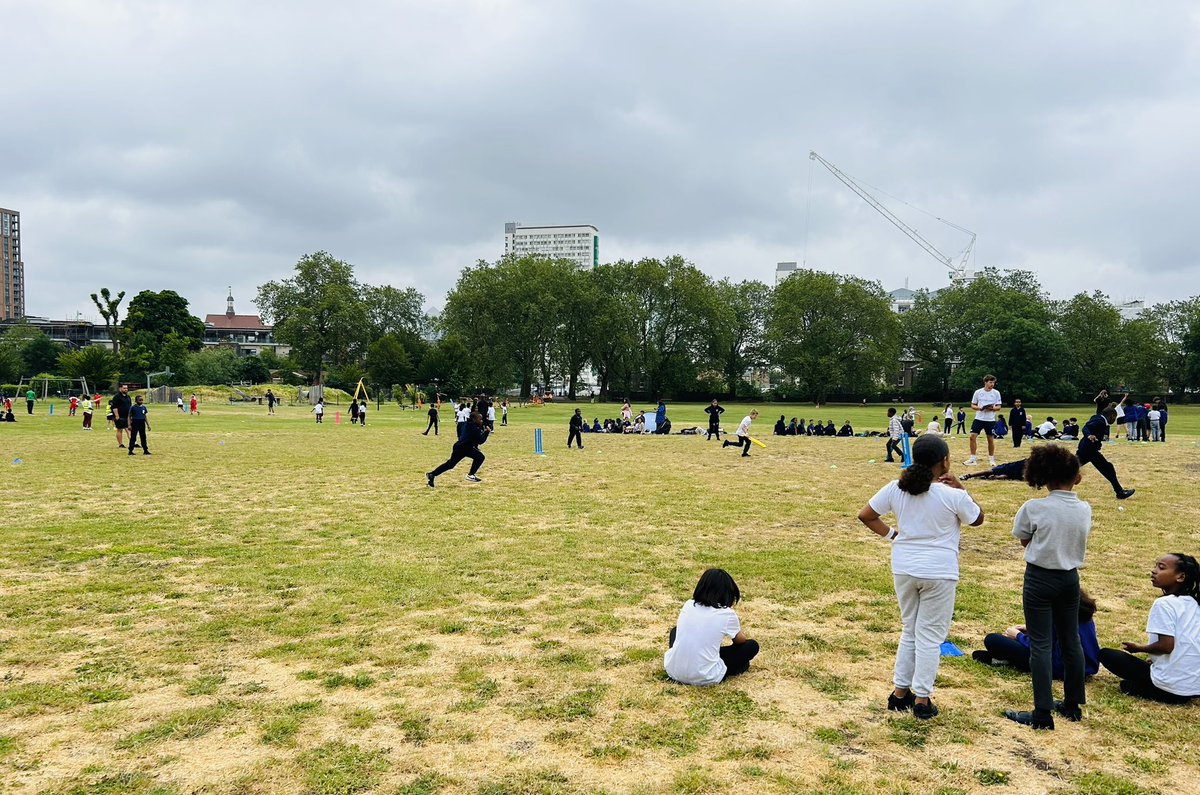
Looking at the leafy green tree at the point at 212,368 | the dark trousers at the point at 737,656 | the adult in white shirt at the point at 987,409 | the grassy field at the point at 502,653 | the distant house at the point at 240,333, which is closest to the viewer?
the grassy field at the point at 502,653

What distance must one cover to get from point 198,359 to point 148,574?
97.3 metres

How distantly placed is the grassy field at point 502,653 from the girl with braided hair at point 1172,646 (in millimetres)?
→ 225

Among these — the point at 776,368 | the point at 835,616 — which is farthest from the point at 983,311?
the point at 835,616

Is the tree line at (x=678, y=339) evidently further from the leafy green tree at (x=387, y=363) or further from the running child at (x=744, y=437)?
the running child at (x=744, y=437)

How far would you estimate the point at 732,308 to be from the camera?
97.6 metres

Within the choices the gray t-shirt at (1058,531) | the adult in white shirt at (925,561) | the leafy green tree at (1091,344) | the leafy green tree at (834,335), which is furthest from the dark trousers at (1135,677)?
the leafy green tree at (1091,344)

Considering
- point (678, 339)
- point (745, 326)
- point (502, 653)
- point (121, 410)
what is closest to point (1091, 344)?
point (745, 326)

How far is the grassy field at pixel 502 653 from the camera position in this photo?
4168 millimetres

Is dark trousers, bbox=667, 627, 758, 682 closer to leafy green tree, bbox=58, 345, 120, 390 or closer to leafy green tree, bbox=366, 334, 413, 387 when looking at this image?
leafy green tree, bbox=366, 334, 413, 387

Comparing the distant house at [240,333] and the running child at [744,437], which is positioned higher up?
the distant house at [240,333]

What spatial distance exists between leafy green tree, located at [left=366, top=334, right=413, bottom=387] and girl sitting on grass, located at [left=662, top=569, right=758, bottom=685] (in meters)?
74.1

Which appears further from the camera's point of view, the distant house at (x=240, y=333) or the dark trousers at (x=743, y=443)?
the distant house at (x=240, y=333)

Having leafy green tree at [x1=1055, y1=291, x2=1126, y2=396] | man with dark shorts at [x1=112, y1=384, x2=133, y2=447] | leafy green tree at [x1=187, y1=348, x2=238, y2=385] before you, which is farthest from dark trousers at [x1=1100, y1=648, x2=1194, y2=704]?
leafy green tree at [x1=187, y1=348, x2=238, y2=385]

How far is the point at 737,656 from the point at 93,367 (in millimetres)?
83880
